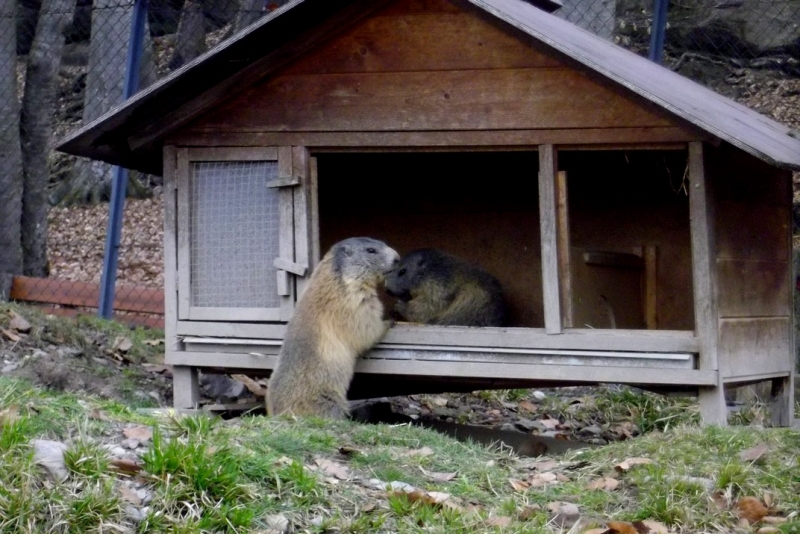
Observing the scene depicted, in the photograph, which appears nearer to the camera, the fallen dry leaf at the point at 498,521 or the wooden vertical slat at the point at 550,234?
the fallen dry leaf at the point at 498,521

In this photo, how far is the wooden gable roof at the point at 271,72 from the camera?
6.62 metres

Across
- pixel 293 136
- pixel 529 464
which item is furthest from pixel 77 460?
pixel 293 136

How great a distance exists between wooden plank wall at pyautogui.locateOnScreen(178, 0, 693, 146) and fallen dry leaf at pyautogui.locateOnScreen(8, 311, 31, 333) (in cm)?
256

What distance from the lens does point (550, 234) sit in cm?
692

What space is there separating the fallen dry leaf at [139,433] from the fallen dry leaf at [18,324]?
13.9 ft

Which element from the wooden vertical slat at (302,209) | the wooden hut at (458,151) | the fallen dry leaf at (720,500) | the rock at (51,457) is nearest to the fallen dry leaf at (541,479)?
the fallen dry leaf at (720,500)

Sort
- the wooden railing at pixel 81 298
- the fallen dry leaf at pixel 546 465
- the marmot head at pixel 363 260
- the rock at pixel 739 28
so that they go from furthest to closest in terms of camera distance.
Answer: the rock at pixel 739 28, the wooden railing at pixel 81 298, the marmot head at pixel 363 260, the fallen dry leaf at pixel 546 465

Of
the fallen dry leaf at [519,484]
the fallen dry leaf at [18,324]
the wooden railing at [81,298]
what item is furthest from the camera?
the wooden railing at [81,298]

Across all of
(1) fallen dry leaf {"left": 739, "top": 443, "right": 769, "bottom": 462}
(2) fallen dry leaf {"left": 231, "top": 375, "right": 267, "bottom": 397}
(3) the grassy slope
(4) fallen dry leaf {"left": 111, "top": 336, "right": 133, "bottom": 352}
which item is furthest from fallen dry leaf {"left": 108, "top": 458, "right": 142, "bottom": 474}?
(4) fallen dry leaf {"left": 111, "top": 336, "right": 133, "bottom": 352}

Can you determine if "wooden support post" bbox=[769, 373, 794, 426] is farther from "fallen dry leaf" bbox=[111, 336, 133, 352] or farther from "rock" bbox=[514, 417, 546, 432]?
"fallen dry leaf" bbox=[111, 336, 133, 352]

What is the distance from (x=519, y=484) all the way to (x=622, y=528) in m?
0.76

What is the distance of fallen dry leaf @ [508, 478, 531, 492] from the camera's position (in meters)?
5.03

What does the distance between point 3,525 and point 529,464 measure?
2834mm

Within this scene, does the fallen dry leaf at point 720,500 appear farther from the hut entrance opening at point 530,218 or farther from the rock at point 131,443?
the hut entrance opening at point 530,218
